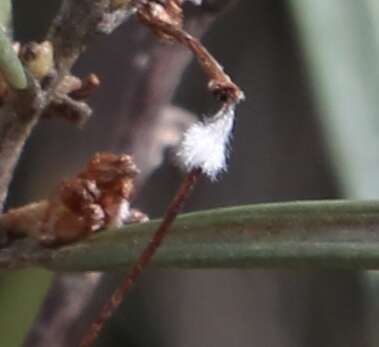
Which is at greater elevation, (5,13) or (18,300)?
(5,13)

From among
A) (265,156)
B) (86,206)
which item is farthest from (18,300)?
(265,156)

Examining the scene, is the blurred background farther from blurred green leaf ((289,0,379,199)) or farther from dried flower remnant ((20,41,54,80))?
dried flower remnant ((20,41,54,80))

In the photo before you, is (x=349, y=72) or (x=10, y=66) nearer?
(x=10, y=66)

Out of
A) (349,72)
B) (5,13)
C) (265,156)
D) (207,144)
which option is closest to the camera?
(207,144)

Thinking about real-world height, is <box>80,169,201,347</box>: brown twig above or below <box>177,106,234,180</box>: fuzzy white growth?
below

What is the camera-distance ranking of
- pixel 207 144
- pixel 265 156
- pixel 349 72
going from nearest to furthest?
1. pixel 207 144
2. pixel 349 72
3. pixel 265 156

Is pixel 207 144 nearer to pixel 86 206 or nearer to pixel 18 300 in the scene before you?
pixel 86 206

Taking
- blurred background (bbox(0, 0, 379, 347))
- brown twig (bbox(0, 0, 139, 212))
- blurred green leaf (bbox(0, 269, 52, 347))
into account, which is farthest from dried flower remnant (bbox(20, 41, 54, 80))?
blurred background (bbox(0, 0, 379, 347))

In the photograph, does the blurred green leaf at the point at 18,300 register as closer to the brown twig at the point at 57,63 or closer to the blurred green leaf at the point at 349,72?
the brown twig at the point at 57,63

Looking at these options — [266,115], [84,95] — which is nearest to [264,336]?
[266,115]

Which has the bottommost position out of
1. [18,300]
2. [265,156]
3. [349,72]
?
[265,156]
